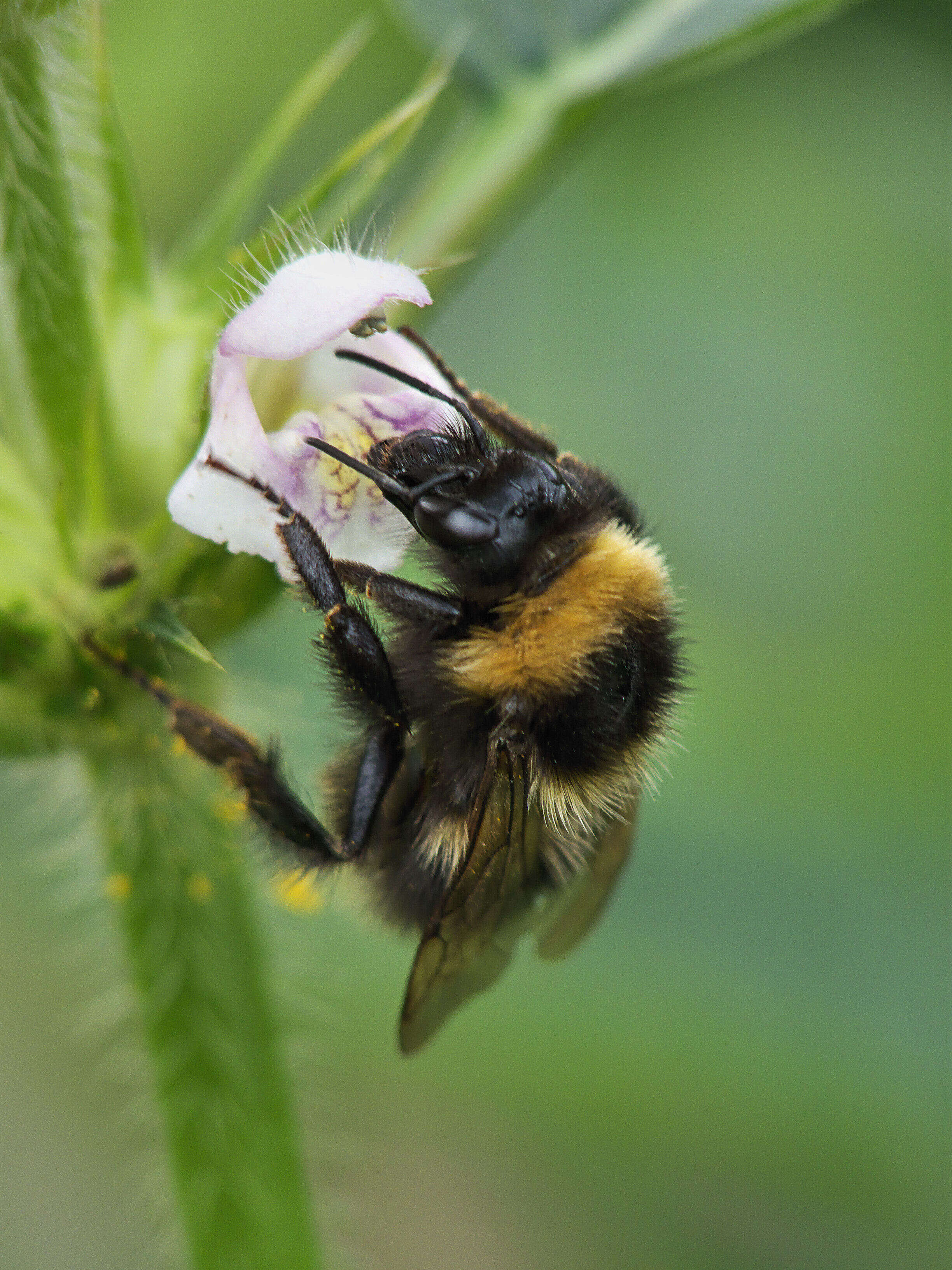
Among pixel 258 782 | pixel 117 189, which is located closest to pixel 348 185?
pixel 117 189

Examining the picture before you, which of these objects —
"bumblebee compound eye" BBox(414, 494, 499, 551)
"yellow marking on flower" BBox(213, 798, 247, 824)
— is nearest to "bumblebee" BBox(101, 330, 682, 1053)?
"bumblebee compound eye" BBox(414, 494, 499, 551)

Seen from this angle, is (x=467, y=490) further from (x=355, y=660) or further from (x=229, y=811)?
(x=229, y=811)

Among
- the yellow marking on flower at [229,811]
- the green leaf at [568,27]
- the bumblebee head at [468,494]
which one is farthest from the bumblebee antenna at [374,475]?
the green leaf at [568,27]

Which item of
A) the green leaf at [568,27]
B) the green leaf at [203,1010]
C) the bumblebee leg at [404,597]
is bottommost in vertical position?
the green leaf at [203,1010]

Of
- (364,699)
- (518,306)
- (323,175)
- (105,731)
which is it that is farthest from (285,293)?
(518,306)

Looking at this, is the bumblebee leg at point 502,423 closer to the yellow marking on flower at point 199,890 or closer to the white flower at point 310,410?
the white flower at point 310,410

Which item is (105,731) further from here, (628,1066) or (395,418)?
(628,1066)
